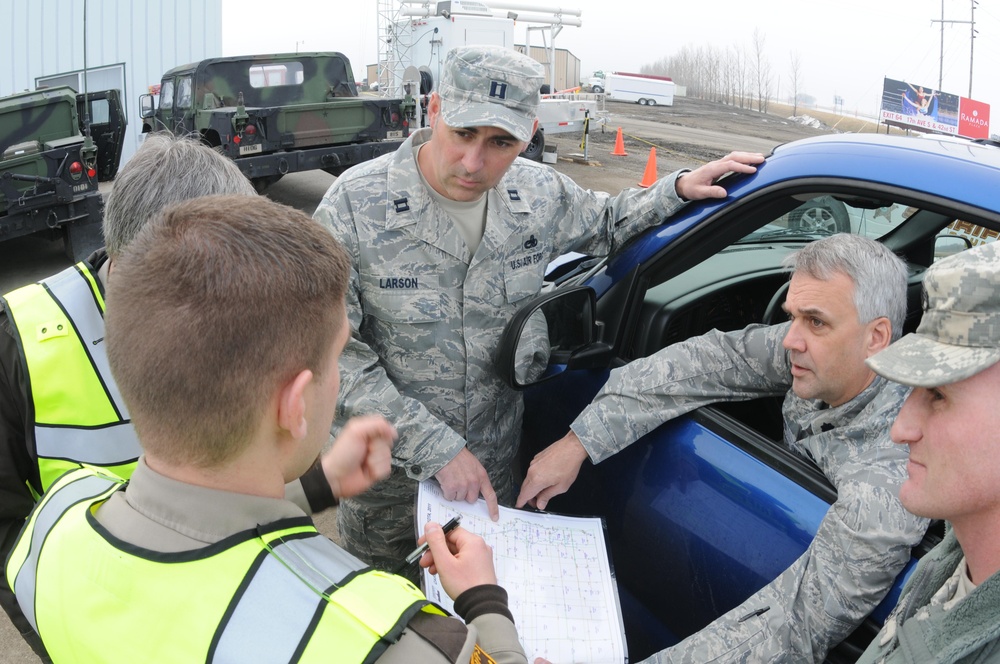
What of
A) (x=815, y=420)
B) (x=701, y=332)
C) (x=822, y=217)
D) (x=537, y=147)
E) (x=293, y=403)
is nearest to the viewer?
(x=293, y=403)

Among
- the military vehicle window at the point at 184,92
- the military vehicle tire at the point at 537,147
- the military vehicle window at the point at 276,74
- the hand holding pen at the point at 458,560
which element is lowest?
the hand holding pen at the point at 458,560

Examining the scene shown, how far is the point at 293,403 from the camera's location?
99 centimetres

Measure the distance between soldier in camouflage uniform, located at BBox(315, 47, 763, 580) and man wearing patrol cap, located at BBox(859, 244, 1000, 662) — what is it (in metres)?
1.03

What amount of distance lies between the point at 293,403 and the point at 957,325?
0.80m

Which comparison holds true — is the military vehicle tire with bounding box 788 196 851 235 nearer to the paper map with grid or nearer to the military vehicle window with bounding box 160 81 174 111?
the paper map with grid

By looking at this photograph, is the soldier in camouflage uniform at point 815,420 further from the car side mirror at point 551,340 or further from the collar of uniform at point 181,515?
the collar of uniform at point 181,515

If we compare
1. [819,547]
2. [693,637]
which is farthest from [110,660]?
[819,547]

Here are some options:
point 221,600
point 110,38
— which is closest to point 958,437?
point 221,600

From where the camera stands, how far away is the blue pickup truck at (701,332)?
5.25ft

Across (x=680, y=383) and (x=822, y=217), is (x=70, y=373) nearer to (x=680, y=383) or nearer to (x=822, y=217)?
(x=680, y=383)

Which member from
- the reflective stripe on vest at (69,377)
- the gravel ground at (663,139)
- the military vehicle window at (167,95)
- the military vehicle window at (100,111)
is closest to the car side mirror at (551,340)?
the reflective stripe on vest at (69,377)

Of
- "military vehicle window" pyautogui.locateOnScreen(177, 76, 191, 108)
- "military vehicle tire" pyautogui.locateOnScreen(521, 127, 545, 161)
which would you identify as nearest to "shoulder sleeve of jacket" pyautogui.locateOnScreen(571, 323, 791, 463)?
"military vehicle window" pyautogui.locateOnScreen(177, 76, 191, 108)

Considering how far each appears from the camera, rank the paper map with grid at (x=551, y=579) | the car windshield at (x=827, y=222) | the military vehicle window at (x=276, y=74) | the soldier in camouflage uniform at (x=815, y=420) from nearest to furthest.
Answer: the soldier in camouflage uniform at (x=815, y=420), the paper map with grid at (x=551, y=579), the car windshield at (x=827, y=222), the military vehicle window at (x=276, y=74)

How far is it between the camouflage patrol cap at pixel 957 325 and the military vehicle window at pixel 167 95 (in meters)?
11.2
